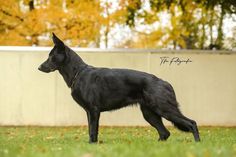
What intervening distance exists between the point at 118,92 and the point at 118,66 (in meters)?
7.14

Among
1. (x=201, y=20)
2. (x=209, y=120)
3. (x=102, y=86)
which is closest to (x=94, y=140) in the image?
(x=102, y=86)

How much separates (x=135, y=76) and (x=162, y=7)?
9395 millimetres

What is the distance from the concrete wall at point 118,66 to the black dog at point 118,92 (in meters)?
6.79

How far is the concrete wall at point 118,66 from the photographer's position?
56.6ft

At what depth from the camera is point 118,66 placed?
57.6ft

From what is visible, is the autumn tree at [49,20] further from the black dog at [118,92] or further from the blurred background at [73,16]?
the black dog at [118,92]

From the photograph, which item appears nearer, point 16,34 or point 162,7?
point 162,7

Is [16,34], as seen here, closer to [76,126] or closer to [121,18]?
[121,18]

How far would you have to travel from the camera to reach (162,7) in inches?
762
